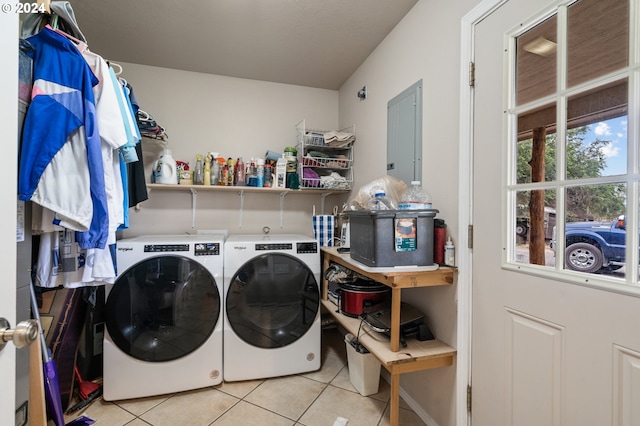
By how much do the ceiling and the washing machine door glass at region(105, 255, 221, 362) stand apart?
159 centimetres

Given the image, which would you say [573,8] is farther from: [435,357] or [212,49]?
[212,49]

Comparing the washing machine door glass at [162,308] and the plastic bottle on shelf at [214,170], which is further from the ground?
the plastic bottle on shelf at [214,170]

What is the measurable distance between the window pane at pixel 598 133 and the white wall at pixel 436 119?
0.48 metres

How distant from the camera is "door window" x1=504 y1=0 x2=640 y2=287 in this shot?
2.69ft

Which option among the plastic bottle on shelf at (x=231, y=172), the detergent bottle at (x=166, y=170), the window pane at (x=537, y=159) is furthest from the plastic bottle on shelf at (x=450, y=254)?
the detergent bottle at (x=166, y=170)

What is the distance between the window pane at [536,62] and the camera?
1002 mm

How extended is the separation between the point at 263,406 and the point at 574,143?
2041 millimetres

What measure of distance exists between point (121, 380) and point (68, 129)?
1.56m

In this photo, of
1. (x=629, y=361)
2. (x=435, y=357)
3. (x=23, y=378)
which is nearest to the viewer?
(x=629, y=361)

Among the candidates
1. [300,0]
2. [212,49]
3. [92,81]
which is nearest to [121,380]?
[92,81]

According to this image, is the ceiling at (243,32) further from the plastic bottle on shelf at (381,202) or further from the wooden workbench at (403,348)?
the wooden workbench at (403,348)

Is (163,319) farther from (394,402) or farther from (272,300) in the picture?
(394,402)

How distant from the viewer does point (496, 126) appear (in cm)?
118

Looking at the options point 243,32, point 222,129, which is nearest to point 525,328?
point 243,32
